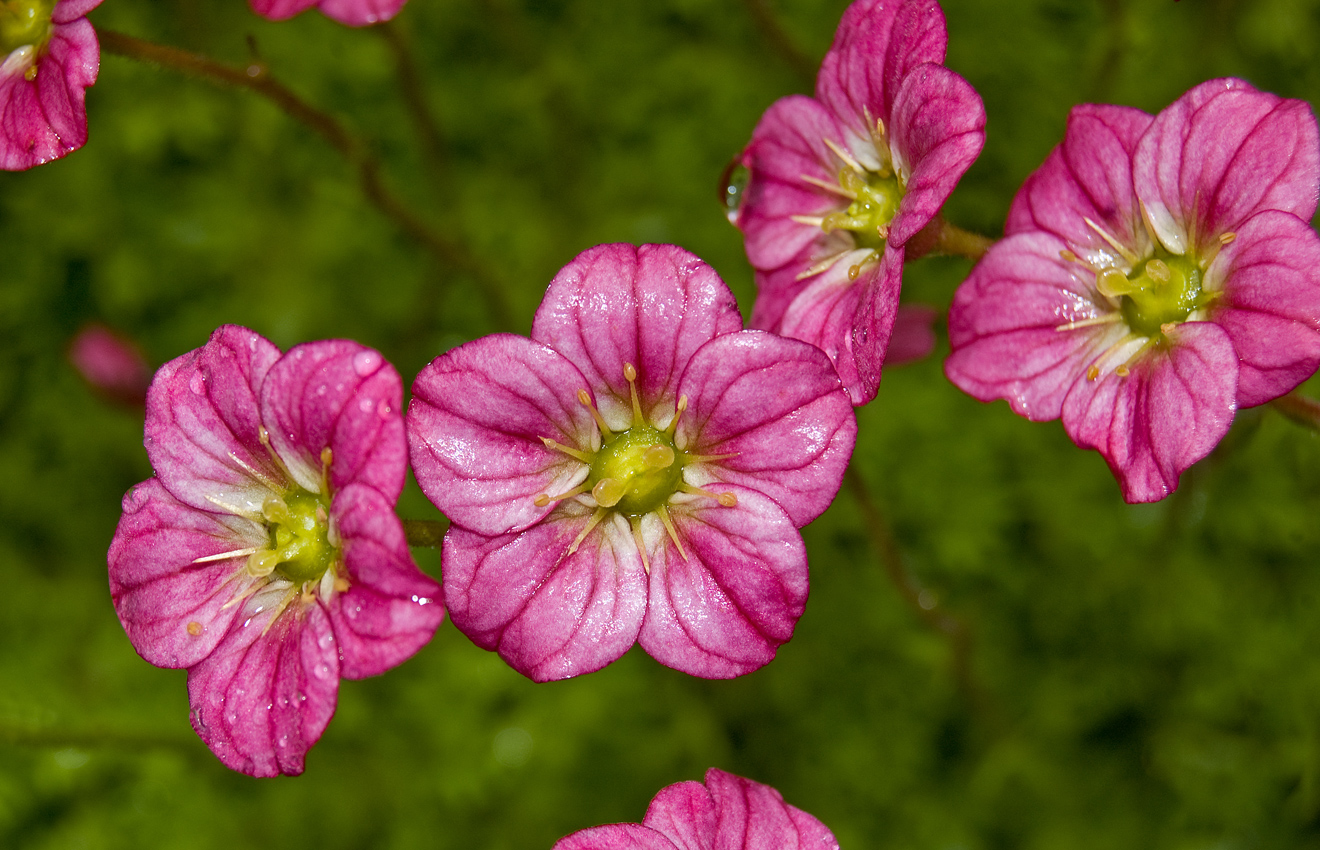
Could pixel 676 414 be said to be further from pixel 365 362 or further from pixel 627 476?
pixel 365 362

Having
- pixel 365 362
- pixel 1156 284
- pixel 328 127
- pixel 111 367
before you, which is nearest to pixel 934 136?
pixel 1156 284

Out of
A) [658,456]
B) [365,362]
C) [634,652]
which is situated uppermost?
[365,362]

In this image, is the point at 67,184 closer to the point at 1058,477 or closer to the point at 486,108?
the point at 486,108

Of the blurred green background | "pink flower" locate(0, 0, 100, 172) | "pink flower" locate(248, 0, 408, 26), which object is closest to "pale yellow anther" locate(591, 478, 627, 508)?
"pink flower" locate(248, 0, 408, 26)

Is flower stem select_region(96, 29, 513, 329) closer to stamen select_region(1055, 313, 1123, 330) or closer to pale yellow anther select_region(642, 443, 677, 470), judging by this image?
pale yellow anther select_region(642, 443, 677, 470)

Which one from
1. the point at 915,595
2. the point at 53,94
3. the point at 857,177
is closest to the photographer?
the point at 53,94
